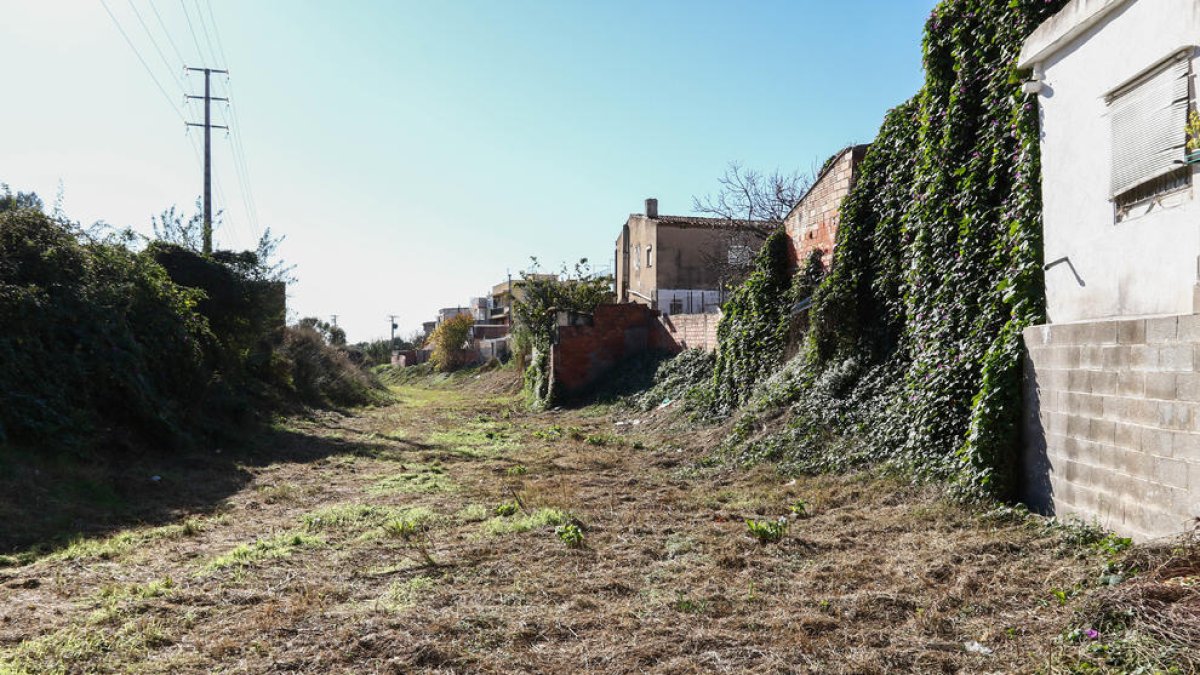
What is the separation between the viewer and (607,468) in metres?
9.33

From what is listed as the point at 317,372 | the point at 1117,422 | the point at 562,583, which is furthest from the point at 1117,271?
the point at 317,372

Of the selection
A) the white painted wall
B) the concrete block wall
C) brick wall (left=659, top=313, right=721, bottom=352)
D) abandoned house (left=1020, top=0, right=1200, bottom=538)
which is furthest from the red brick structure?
the concrete block wall

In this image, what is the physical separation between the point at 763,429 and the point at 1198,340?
558 centimetres

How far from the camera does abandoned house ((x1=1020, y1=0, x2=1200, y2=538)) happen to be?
4219 millimetres

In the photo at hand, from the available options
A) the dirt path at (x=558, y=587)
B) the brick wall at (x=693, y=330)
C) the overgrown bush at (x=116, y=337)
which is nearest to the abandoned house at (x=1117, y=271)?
the dirt path at (x=558, y=587)

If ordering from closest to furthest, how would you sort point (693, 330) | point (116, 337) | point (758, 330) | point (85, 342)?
1. point (85, 342)
2. point (116, 337)
3. point (758, 330)
4. point (693, 330)

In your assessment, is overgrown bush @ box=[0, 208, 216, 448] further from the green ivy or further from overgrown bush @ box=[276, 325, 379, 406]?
the green ivy

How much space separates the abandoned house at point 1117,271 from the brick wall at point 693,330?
8.80 m

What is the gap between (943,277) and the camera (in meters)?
6.82

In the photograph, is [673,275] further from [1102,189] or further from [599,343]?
[1102,189]

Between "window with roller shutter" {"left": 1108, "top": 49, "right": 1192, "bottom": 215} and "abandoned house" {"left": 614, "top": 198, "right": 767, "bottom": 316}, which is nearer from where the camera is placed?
"window with roller shutter" {"left": 1108, "top": 49, "right": 1192, "bottom": 215}

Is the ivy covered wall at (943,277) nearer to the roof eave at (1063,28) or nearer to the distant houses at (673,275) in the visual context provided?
the roof eave at (1063,28)

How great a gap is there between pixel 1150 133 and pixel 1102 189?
1.55 ft

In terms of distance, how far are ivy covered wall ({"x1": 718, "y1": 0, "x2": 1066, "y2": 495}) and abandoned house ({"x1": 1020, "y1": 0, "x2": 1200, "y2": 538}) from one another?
9.9 inches
